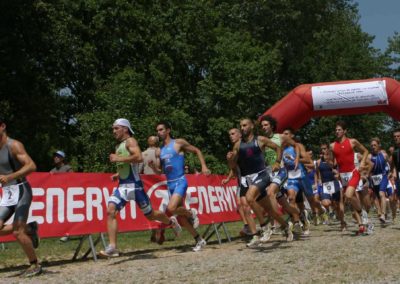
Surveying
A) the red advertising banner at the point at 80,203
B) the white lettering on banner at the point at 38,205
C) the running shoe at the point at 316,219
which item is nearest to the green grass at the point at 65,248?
the red advertising banner at the point at 80,203

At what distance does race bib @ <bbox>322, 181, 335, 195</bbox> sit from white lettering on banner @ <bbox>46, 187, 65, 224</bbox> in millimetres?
7985

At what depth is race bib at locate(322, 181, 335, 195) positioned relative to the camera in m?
16.0

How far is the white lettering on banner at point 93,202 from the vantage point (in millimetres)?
10344

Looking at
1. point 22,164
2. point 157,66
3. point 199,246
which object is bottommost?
point 199,246

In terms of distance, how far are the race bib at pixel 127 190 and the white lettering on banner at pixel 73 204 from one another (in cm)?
85

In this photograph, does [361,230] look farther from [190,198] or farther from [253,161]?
[190,198]

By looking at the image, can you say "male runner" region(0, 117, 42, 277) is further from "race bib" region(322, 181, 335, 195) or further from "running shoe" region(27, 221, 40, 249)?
"race bib" region(322, 181, 335, 195)

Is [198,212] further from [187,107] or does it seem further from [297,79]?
[297,79]

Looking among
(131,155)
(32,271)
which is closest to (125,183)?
(131,155)

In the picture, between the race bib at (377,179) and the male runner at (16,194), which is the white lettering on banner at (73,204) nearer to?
the male runner at (16,194)

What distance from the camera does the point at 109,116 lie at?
28.8 metres

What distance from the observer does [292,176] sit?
13938mm

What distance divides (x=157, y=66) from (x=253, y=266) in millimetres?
28216

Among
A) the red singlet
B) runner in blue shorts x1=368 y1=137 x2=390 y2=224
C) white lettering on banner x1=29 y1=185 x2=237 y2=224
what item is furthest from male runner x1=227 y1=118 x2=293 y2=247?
runner in blue shorts x1=368 y1=137 x2=390 y2=224
